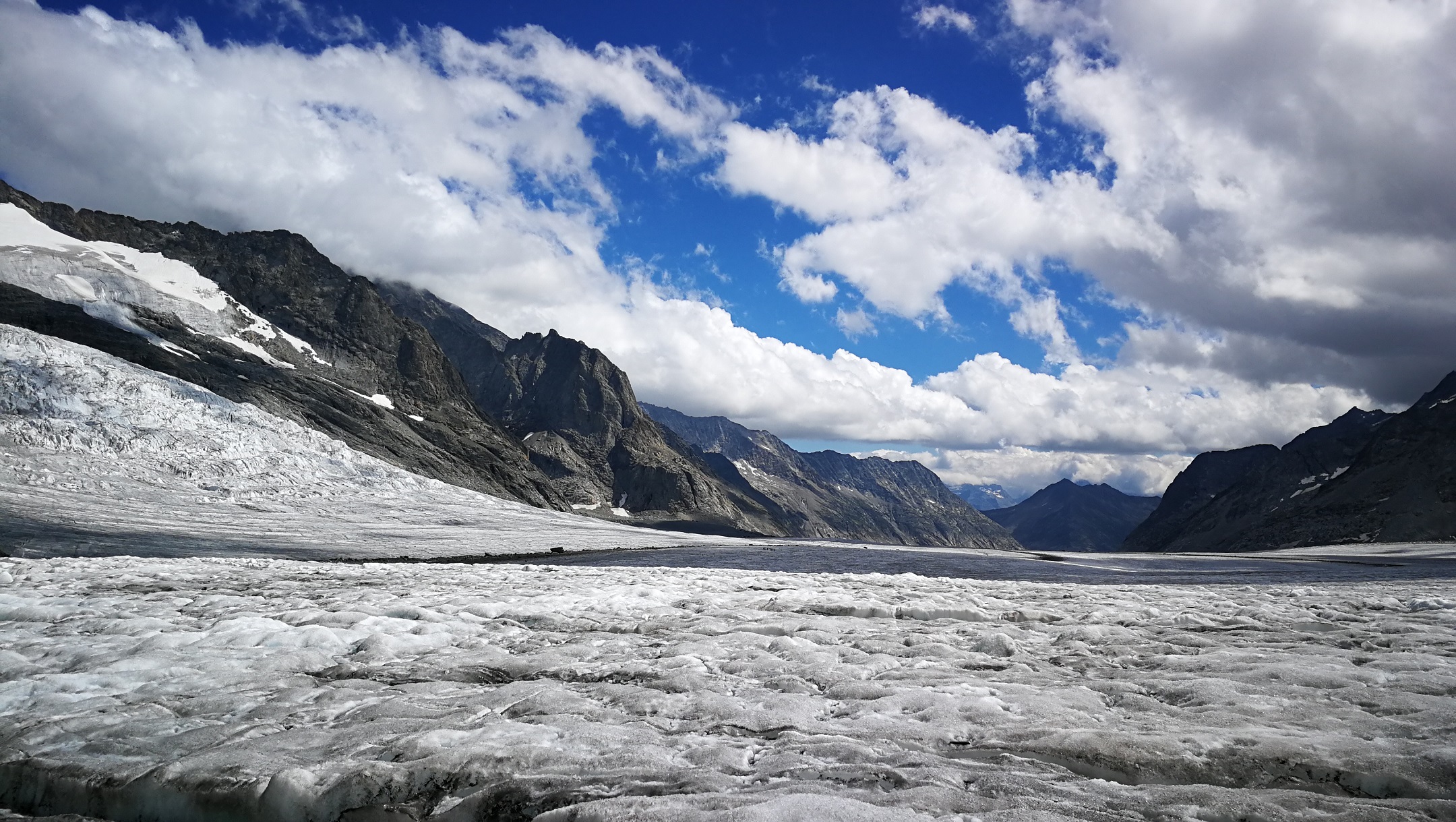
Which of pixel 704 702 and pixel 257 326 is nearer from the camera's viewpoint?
pixel 704 702

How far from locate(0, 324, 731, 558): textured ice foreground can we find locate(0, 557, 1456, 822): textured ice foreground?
121ft

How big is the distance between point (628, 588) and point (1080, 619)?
34.5 feet

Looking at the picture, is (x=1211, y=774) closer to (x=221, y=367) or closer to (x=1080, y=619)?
(x=1080, y=619)

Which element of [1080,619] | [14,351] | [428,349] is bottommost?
[1080,619]

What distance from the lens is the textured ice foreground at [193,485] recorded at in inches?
1934

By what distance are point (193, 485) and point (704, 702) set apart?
8834 centimetres

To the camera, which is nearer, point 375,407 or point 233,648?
point 233,648

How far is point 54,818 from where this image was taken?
550 centimetres

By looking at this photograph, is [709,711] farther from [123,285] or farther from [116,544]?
[123,285]

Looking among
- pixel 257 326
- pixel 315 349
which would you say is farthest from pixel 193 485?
pixel 315 349

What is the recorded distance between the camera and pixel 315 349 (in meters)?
162

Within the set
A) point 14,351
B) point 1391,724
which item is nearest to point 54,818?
point 1391,724

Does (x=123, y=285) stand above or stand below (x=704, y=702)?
above

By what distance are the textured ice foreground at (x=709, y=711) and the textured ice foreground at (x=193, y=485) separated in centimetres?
3701
